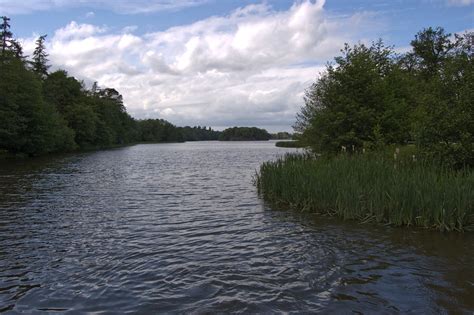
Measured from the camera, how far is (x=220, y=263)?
8211mm

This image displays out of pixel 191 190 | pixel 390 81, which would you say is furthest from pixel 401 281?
pixel 390 81

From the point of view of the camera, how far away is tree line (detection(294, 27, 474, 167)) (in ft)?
45.3

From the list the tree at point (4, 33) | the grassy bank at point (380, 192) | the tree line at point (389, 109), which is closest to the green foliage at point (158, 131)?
the tree at point (4, 33)

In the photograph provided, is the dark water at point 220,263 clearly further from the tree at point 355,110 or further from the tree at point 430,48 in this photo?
the tree at point 430,48

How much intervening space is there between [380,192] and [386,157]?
465 cm

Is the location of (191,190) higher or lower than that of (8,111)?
lower

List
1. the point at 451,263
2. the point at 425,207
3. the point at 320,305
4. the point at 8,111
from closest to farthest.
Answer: the point at 320,305 < the point at 451,263 < the point at 425,207 < the point at 8,111

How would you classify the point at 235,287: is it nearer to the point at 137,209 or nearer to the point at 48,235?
the point at 48,235

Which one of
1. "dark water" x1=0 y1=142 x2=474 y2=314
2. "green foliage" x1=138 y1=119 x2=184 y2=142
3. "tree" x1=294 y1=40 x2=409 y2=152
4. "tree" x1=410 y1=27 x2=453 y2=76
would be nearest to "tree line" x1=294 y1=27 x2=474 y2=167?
"tree" x1=294 y1=40 x2=409 y2=152

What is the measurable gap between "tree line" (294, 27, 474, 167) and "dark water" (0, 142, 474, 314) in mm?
5432

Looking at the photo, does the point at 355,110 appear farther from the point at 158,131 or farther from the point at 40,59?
the point at 158,131

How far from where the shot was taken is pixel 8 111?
3928 centimetres

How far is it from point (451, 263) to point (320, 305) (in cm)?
355

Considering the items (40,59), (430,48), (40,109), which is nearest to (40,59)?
(40,59)
